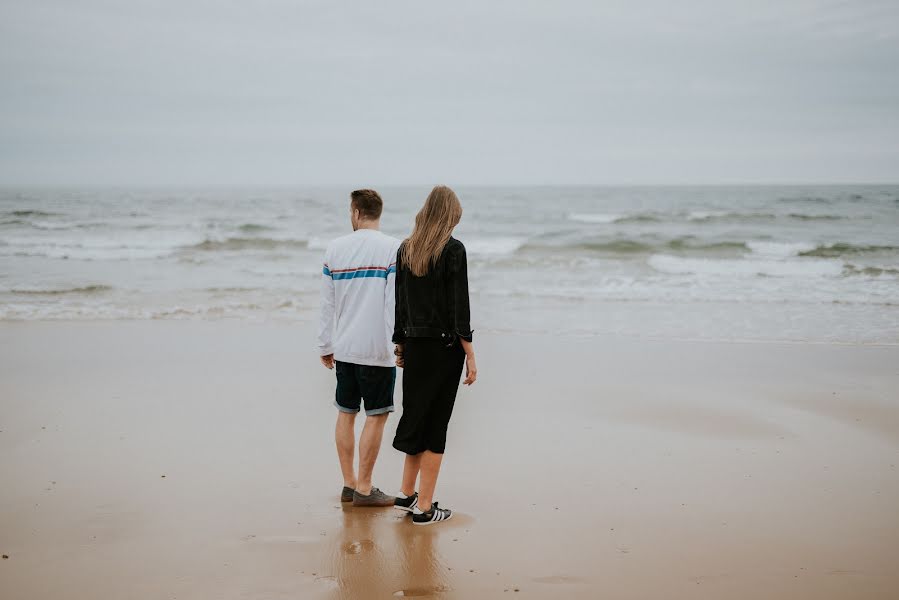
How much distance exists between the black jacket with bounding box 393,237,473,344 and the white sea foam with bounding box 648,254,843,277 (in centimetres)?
1507

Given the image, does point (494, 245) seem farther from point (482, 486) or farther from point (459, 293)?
point (459, 293)

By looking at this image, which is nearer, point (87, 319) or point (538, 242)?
point (87, 319)

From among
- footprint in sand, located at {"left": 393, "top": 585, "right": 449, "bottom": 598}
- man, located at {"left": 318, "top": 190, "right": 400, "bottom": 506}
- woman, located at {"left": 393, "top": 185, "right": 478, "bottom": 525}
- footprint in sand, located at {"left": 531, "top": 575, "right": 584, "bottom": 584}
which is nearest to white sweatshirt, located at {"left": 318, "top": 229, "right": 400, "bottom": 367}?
man, located at {"left": 318, "top": 190, "right": 400, "bottom": 506}

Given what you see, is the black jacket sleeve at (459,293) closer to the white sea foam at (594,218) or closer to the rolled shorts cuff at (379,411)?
the rolled shorts cuff at (379,411)

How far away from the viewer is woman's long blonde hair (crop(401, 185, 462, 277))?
3.32 meters

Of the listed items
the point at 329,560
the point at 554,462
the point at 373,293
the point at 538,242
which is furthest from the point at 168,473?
the point at 538,242

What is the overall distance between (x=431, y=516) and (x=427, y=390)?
2.28ft

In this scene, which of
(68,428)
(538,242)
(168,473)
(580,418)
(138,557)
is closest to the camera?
(138,557)

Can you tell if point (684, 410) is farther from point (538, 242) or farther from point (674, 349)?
point (538, 242)

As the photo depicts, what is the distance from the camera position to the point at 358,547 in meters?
3.30

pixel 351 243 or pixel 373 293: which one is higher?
pixel 351 243

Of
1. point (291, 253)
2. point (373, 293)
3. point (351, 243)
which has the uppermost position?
point (351, 243)

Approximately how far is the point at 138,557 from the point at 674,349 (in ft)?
20.9

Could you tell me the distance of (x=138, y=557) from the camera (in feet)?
10.4
